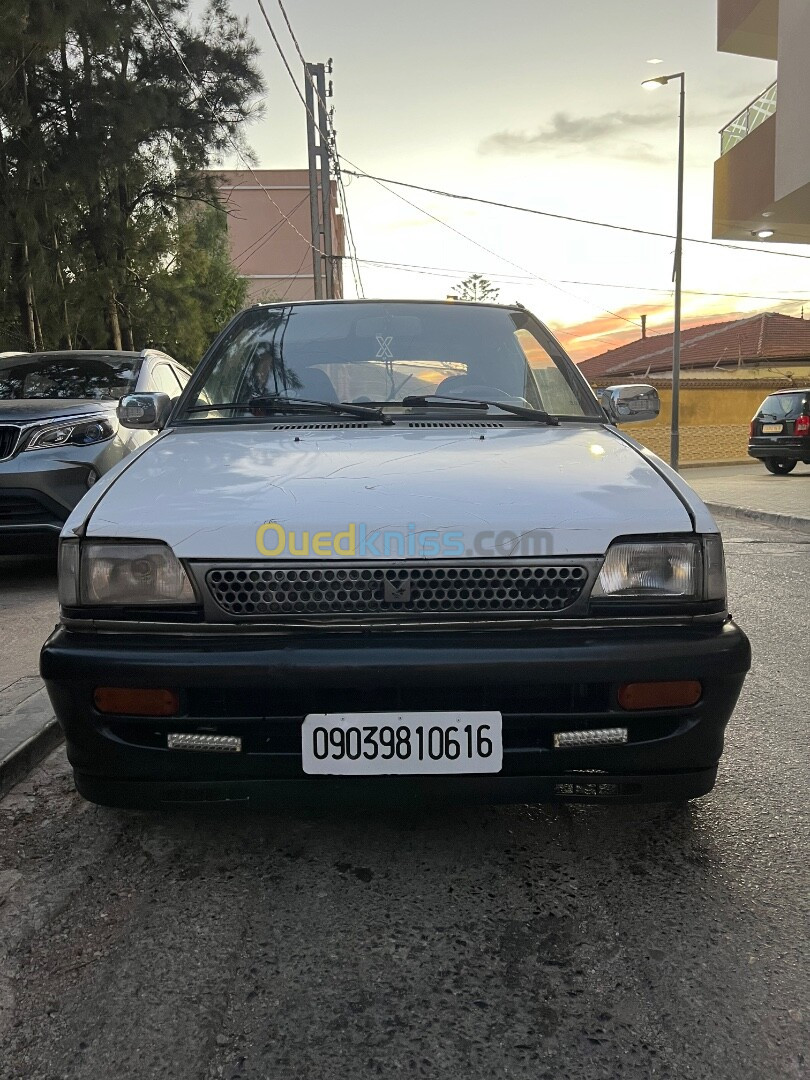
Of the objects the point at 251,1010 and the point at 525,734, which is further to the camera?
the point at 525,734

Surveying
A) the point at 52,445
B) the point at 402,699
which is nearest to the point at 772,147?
the point at 52,445

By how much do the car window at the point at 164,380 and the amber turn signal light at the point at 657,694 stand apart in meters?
5.89

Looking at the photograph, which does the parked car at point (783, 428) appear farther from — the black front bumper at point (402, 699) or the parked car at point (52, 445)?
the black front bumper at point (402, 699)

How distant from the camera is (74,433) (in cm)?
641

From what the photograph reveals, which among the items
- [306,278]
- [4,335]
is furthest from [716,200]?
[306,278]

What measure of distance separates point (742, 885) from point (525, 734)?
2.26 feet

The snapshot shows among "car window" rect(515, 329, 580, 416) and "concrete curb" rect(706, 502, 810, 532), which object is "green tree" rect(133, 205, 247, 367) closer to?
"concrete curb" rect(706, 502, 810, 532)

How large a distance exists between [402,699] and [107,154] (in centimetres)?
1332

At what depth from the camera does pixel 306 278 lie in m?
51.9

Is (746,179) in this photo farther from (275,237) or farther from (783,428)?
(275,237)

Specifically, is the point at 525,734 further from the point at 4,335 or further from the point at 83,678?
the point at 4,335

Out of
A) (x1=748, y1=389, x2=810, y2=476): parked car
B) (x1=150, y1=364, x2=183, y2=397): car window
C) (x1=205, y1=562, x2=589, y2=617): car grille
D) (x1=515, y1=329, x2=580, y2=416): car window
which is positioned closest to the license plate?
(x1=205, y1=562, x2=589, y2=617): car grille

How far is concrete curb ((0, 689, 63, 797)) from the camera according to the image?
3.11 metres

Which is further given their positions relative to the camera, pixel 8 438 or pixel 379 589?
pixel 8 438
